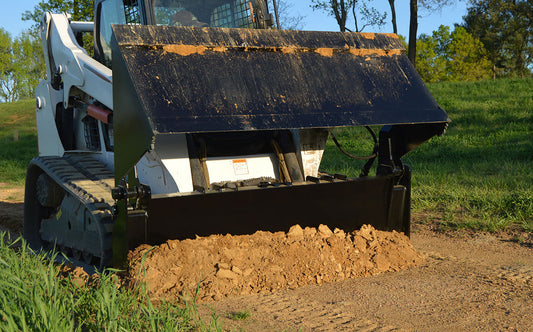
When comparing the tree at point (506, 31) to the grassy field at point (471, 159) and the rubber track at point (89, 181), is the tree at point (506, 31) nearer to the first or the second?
the grassy field at point (471, 159)

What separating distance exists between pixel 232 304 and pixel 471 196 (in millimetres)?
4706

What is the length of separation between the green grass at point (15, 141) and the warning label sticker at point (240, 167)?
939 centimetres

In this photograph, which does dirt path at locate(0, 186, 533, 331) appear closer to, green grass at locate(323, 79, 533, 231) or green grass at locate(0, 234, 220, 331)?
green grass at locate(0, 234, 220, 331)

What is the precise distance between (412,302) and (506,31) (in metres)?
35.7

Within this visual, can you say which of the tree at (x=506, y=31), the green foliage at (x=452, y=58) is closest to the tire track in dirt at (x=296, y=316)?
the tree at (x=506, y=31)

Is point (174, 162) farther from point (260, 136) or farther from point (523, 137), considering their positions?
point (523, 137)

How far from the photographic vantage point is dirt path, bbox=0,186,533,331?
3326 millimetres

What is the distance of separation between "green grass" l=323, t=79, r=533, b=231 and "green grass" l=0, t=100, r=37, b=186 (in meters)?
8.06

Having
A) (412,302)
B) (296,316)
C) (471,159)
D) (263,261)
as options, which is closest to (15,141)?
(471,159)

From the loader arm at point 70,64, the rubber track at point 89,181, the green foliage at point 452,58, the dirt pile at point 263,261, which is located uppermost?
the green foliage at point 452,58

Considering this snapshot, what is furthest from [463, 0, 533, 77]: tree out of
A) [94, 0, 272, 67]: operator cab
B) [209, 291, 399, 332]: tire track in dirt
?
[209, 291, 399, 332]: tire track in dirt

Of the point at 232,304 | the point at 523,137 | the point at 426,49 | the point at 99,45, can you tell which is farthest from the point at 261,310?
the point at 426,49

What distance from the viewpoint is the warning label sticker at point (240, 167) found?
4855 millimetres

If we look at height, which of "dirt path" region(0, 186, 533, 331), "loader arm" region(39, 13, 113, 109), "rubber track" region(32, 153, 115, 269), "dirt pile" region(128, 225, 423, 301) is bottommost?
"dirt path" region(0, 186, 533, 331)
